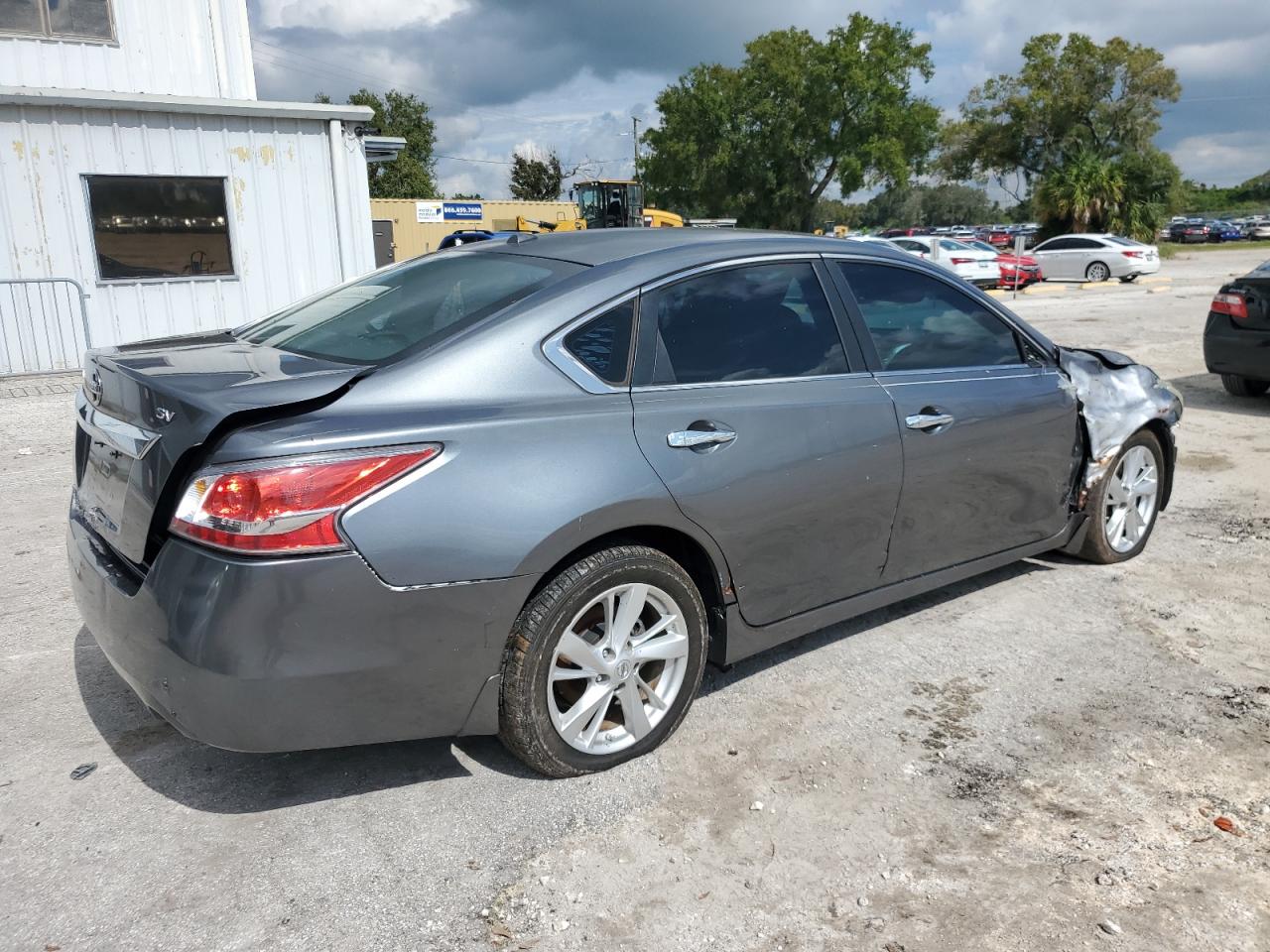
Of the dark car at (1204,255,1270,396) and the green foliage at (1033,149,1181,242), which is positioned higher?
the green foliage at (1033,149,1181,242)

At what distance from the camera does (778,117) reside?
53406 millimetres

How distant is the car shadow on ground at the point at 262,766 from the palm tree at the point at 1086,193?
124 ft

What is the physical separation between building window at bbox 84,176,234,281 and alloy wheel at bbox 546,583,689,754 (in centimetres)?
1107

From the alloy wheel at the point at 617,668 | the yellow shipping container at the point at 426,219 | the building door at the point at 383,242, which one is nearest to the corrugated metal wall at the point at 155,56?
the alloy wheel at the point at 617,668

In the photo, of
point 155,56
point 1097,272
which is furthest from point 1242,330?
point 1097,272

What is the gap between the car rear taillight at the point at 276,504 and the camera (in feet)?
8.09

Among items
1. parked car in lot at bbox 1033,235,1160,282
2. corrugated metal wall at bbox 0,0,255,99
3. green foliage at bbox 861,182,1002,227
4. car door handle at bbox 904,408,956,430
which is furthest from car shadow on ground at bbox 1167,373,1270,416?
green foliage at bbox 861,182,1002,227

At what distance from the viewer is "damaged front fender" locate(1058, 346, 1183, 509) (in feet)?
15.0

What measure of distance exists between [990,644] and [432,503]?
2550 mm

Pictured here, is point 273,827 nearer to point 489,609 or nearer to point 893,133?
point 489,609

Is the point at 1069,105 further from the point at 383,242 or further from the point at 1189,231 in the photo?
the point at 383,242

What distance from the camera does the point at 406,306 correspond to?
11.1 ft

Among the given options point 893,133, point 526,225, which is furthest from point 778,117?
point 526,225

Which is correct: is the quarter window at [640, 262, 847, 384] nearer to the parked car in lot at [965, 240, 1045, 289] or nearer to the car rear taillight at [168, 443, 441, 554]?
the car rear taillight at [168, 443, 441, 554]
